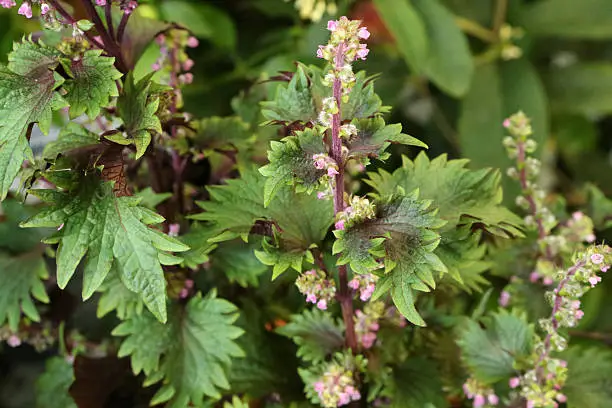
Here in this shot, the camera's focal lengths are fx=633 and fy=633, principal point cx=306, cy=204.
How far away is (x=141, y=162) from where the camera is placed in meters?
0.64

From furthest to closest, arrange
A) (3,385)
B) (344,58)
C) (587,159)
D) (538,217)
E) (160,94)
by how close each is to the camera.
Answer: (587,159)
(3,385)
(538,217)
(160,94)
(344,58)

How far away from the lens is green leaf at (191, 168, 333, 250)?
0.52 meters

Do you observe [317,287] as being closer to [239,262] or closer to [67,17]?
[239,262]

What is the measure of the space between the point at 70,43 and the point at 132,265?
19cm

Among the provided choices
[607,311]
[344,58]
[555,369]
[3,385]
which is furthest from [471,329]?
[3,385]

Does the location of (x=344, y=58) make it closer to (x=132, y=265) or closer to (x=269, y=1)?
(x=132, y=265)

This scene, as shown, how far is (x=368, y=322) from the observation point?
1.85 feet

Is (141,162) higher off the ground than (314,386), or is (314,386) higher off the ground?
(141,162)

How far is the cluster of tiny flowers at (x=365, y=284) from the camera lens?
0.49 metres

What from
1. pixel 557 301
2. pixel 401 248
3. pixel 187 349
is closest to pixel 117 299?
pixel 187 349

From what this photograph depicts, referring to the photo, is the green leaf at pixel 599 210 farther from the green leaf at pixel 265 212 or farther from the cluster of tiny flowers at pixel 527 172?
the green leaf at pixel 265 212

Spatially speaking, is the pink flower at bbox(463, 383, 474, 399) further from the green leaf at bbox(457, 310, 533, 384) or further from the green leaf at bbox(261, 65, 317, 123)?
the green leaf at bbox(261, 65, 317, 123)

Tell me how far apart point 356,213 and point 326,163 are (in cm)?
4

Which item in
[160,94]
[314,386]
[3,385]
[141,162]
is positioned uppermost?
[160,94]
